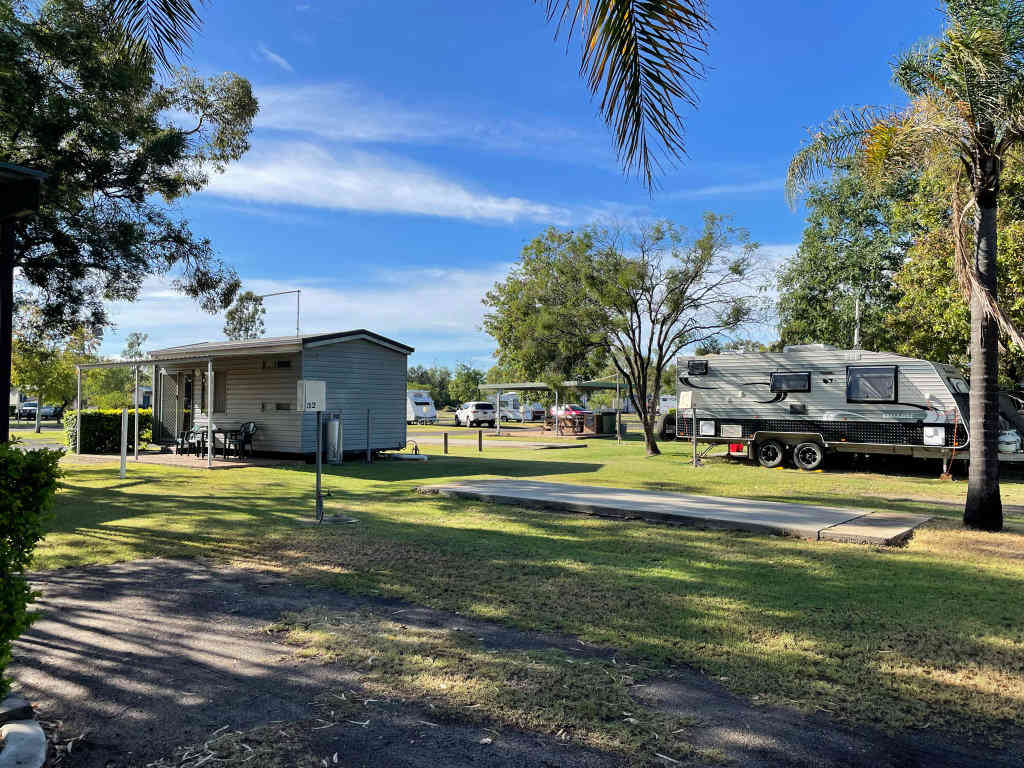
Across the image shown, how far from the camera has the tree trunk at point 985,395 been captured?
317 inches

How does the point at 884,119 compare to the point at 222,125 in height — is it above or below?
below

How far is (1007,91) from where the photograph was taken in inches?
298

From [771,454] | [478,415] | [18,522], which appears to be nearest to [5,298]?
[18,522]

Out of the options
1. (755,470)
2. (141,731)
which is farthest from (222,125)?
(755,470)

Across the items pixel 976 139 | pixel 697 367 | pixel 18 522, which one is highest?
pixel 976 139

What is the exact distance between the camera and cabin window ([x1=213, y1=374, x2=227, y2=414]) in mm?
17875

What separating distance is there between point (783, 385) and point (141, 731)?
1582 centimetres

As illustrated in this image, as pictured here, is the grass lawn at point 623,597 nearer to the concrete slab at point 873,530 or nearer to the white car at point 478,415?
the concrete slab at point 873,530

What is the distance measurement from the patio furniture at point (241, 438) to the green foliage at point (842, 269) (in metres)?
21.6

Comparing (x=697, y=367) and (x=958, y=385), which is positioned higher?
(x=697, y=367)

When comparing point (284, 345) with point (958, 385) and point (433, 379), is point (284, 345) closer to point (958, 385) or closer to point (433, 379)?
point (958, 385)

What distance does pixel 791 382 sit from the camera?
53.5ft

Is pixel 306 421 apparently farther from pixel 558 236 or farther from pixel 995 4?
pixel 995 4

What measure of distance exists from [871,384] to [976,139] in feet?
26.2
